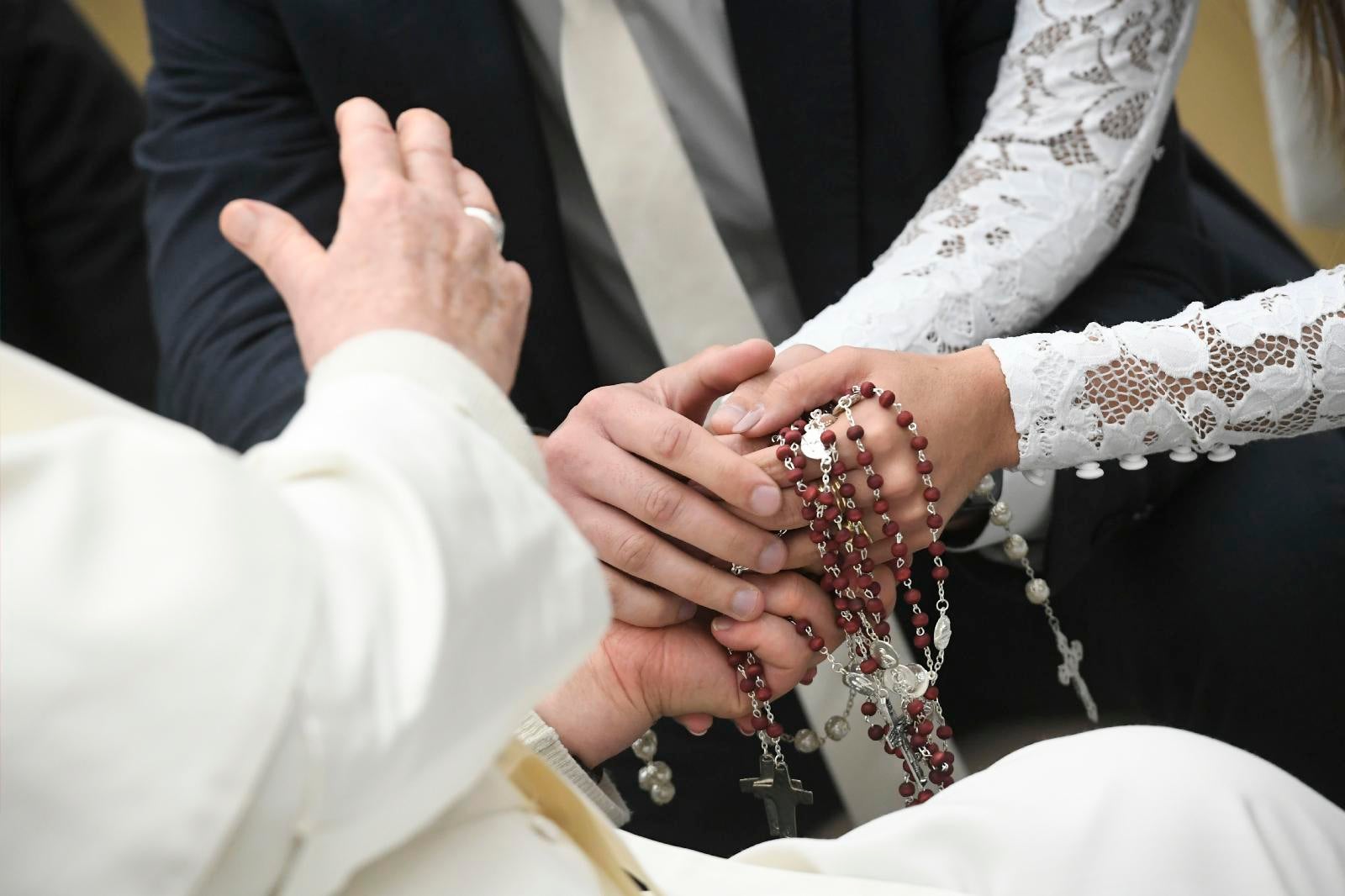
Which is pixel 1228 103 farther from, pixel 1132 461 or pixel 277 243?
pixel 277 243

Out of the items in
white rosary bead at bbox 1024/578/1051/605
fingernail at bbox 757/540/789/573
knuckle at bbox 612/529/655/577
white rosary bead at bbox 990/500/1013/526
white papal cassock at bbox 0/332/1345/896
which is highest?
white papal cassock at bbox 0/332/1345/896

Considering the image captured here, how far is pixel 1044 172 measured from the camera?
4.01 ft

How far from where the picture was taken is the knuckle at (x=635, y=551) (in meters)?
0.95

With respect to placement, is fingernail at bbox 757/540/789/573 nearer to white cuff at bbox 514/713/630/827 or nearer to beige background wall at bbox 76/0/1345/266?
white cuff at bbox 514/713/630/827

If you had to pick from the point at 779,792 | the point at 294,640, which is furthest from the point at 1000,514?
the point at 294,640

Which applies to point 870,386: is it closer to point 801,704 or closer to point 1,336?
point 801,704

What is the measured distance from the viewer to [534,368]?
140cm

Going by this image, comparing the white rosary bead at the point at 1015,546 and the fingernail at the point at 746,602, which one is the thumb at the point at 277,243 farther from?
the white rosary bead at the point at 1015,546

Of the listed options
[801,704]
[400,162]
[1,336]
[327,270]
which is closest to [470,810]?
[327,270]

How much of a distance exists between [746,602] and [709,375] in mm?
186

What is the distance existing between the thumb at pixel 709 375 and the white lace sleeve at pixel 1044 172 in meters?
0.17

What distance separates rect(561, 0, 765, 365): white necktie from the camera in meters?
1.24

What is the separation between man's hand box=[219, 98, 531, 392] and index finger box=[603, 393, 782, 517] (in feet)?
0.72

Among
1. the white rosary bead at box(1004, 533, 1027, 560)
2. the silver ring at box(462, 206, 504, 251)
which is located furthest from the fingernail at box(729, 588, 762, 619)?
the silver ring at box(462, 206, 504, 251)
